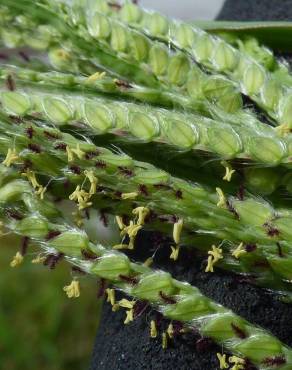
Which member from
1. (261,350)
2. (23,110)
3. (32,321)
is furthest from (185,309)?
(32,321)

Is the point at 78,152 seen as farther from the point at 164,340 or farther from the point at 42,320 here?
the point at 42,320

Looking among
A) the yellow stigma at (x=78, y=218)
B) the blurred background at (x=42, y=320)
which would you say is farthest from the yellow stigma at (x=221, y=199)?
the blurred background at (x=42, y=320)

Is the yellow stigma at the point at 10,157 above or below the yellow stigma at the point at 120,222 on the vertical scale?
above

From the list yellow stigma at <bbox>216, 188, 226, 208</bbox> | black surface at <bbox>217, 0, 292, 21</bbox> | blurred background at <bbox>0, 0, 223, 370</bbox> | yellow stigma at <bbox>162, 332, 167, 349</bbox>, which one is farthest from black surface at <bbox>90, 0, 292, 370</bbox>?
blurred background at <bbox>0, 0, 223, 370</bbox>

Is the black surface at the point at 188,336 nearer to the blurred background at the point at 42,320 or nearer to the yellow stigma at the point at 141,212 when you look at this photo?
the yellow stigma at the point at 141,212

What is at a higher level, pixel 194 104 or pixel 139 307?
pixel 194 104

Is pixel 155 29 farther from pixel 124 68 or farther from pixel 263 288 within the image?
pixel 263 288

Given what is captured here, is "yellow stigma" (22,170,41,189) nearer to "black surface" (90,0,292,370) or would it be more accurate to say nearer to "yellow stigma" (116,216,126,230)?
"yellow stigma" (116,216,126,230)
